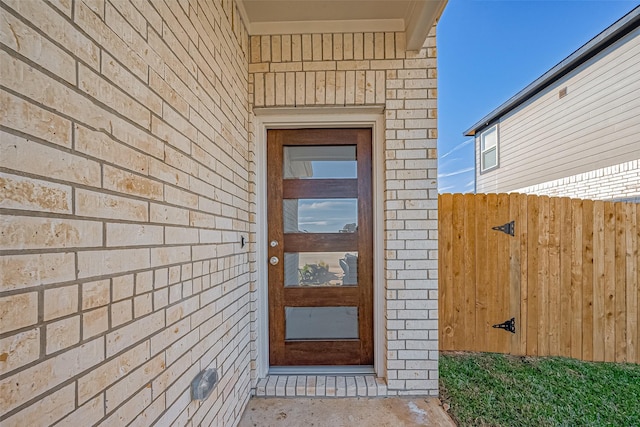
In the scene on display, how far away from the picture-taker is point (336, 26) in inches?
82.7

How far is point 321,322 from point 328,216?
2.77ft

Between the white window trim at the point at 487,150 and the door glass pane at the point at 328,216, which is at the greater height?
the white window trim at the point at 487,150

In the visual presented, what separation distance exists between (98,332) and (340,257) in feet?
5.65

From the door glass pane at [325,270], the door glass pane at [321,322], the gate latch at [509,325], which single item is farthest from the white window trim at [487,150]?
the door glass pane at [321,322]

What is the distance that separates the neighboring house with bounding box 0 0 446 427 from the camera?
23.6 inches

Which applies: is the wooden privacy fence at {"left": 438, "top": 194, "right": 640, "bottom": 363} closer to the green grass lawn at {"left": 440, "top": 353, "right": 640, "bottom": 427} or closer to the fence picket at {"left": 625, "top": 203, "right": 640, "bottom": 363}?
the fence picket at {"left": 625, "top": 203, "right": 640, "bottom": 363}

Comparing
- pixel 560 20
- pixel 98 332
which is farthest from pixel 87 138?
pixel 560 20

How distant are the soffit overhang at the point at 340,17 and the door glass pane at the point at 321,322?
2065 millimetres

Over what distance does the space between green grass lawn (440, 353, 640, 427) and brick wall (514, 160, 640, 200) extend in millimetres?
2455

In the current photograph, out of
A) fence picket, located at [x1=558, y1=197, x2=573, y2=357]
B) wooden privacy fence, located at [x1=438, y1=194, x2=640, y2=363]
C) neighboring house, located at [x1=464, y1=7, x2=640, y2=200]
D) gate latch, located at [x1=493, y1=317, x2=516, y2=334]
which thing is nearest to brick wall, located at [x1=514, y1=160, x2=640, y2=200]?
neighboring house, located at [x1=464, y1=7, x2=640, y2=200]

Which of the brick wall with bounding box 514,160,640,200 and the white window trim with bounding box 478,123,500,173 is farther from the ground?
the white window trim with bounding box 478,123,500,173

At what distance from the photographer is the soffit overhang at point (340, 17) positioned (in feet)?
6.28

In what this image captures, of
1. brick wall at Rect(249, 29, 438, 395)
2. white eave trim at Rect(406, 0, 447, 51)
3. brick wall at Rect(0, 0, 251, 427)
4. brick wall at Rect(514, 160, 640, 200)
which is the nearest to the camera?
brick wall at Rect(0, 0, 251, 427)

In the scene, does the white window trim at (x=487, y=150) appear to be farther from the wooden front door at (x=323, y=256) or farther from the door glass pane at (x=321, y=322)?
the door glass pane at (x=321, y=322)
